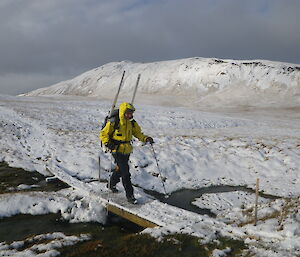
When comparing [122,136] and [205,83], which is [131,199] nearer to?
[122,136]

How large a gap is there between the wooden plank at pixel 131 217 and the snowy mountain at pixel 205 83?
7831 centimetres

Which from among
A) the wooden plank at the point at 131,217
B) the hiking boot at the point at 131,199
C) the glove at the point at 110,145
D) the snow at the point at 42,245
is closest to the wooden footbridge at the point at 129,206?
the wooden plank at the point at 131,217

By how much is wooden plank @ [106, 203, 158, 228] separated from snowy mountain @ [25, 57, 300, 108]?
7831 centimetres

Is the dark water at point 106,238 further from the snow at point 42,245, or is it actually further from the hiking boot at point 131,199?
the hiking boot at point 131,199

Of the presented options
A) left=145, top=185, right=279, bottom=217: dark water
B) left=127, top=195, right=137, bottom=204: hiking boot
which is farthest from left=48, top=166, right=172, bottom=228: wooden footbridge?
left=145, top=185, right=279, bottom=217: dark water

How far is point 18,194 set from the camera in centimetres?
1173

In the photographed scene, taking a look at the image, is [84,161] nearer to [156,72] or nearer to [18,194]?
[18,194]

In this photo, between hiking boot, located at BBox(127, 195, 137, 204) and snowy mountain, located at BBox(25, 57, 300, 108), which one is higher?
snowy mountain, located at BBox(25, 57, 300, 108)

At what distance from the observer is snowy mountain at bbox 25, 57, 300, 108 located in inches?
3922

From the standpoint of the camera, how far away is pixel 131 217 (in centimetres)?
1050

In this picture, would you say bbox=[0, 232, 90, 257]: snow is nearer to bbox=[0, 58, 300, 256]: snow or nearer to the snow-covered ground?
bbox=[0, 58, 300, 256]: snow

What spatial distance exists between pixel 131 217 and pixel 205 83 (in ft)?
379

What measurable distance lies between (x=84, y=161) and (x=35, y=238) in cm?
899

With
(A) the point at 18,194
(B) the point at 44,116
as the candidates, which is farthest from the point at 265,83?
(A) the point at 18,194
